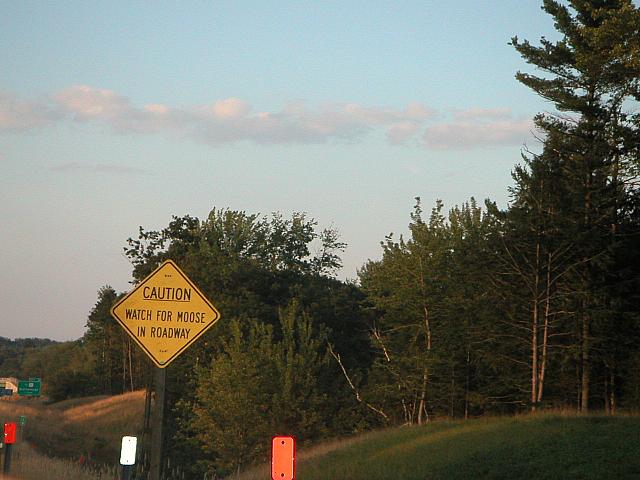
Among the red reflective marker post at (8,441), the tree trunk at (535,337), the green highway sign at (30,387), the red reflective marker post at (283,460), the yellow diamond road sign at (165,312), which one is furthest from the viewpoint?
the green highway sign at (30,387)

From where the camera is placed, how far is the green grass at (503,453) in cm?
1912

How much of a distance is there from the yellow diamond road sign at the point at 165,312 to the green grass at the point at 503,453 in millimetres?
10327

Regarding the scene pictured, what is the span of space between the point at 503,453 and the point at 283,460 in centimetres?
1416

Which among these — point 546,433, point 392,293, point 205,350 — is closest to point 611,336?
point 392,293

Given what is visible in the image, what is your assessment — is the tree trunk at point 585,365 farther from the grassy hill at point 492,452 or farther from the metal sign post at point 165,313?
the metal sign post at point 165,313

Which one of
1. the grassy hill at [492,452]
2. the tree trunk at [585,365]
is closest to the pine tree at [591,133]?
the tree trunk at [585,365]

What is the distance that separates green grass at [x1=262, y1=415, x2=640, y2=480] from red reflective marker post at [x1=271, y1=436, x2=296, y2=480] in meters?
11.5

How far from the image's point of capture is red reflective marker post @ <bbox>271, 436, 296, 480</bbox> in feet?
26.6

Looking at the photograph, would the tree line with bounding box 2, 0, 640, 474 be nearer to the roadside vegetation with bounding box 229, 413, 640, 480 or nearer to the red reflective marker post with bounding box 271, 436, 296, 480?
the roadside vegetation with bounding box 229, 413, 640, 480

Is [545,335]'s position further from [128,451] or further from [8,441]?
[128,451]

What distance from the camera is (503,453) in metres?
21.3

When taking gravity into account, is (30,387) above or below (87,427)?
above

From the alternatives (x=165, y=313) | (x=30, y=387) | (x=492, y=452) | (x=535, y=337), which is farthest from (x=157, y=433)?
(x=30, y=387)

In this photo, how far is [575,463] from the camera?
19.2 meters
